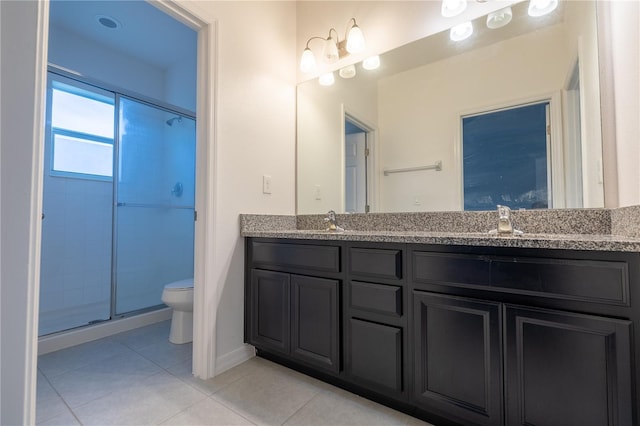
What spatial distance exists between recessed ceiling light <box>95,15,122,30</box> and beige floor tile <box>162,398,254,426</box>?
3.05 meters

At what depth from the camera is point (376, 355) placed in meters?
1.26

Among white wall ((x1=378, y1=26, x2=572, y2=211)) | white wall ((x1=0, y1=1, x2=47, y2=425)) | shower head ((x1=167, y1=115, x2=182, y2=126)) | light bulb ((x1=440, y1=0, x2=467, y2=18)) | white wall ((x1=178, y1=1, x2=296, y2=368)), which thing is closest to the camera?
white wall ((x1=0, y1=1, x2=47, y2=425))

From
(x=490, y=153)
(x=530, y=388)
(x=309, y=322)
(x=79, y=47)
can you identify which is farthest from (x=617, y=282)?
(x=79, y=47)

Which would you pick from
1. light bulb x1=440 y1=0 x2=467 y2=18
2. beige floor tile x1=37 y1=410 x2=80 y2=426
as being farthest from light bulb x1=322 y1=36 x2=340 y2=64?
beige floor tile x1=37 y1=410 x2=80 y2=426

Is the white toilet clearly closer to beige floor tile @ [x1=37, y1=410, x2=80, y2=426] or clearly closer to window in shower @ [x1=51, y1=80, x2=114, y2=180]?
beige floor tile @ [x1=37, y1=410, x2=80, y2=426]

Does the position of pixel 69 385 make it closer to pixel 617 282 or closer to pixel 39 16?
pixel 39 16

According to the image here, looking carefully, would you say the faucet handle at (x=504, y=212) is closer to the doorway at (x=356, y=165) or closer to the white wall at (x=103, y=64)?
the doorway at (x=356, y=165)

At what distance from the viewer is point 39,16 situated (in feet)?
3.18

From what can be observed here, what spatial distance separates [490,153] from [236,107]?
147 cm

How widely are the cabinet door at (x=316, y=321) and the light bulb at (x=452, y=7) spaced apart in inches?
62.2

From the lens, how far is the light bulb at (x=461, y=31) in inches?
61.4

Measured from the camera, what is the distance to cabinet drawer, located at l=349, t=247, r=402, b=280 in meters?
1.22

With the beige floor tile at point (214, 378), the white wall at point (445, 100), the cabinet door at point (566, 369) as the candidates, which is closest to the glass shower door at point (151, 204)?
the beige floor tile at point (214, 378)

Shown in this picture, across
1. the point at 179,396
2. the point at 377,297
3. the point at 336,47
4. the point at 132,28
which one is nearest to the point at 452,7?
the point at 336,47
